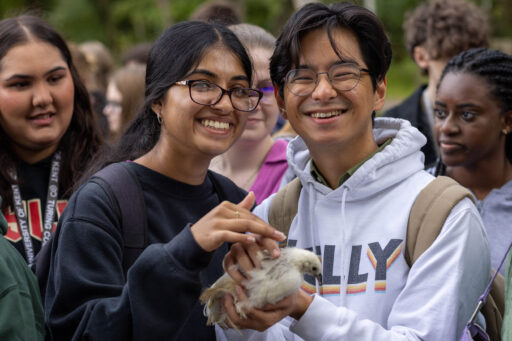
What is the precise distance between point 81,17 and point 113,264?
104ft

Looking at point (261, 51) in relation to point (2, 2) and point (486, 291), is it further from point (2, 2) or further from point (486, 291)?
point (2, 2)

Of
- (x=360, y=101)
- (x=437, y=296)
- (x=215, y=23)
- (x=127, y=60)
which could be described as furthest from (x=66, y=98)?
(x=127, y=60)

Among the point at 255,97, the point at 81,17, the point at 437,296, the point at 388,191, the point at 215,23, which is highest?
the point at 215,23

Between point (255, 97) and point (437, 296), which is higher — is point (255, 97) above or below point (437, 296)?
above

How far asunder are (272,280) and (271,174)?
7.15 ft

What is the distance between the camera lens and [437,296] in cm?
248

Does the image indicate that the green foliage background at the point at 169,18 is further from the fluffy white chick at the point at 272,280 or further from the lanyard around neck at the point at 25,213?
the fluffy white chick at the point at 272,280

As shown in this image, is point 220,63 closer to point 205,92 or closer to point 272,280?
point 205,92

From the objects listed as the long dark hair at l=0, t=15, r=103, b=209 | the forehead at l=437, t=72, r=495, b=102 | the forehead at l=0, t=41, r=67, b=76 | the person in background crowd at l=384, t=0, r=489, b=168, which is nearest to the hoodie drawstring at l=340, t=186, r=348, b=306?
the forehead at l=437, t=72, r=495, b=102

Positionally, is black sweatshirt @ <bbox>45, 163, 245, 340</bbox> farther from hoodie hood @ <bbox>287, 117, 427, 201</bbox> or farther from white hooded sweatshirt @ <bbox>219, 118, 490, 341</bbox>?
hoodie hood @ <bbox>287, 117, 427, 201</bbox>

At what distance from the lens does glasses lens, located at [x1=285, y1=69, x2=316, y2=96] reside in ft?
9.46

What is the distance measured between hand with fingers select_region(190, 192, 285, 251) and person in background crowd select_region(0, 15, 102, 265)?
5.54 ft

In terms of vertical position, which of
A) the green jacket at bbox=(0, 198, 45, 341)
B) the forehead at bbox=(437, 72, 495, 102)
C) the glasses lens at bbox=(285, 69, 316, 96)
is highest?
the glasses lens at bbox=(285, 69, 316, 96)

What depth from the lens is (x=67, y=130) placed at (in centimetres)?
416
